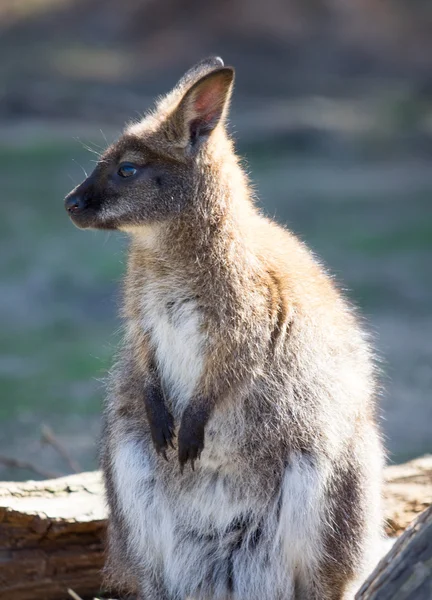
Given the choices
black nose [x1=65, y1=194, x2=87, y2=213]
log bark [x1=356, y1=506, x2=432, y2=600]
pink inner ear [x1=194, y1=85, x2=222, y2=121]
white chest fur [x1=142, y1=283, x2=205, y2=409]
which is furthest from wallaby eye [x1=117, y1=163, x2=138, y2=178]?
log bark [x1=356, y1=506, x2=432, y2=600]

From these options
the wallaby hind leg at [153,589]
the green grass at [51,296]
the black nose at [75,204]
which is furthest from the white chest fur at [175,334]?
the green grass at [51,296]

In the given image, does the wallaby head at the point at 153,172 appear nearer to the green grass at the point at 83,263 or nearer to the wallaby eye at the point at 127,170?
the wallaby eye at the point at 127,170

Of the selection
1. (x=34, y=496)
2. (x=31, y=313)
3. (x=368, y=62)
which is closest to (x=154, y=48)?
(x=368, y=62)

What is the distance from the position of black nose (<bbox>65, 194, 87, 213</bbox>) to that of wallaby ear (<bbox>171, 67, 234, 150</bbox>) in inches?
18.9

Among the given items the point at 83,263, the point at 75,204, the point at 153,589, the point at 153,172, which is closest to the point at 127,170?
the point at 153,172

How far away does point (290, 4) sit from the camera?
73.6 feet

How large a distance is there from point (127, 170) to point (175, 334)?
0.73 m

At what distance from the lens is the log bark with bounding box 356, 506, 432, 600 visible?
3.55 metres

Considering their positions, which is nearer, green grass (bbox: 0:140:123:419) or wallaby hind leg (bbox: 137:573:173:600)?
wallaby hind leg (bbox: 137:573:173:600)

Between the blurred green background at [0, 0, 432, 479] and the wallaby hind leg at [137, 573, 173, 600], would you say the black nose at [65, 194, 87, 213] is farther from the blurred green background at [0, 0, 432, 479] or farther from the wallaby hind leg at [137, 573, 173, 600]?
the wallaby hind leg at [137, 573, 173, 600]

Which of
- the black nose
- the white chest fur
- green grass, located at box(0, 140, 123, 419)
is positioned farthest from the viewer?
green grass, located at box(0, 140, 123, 419)

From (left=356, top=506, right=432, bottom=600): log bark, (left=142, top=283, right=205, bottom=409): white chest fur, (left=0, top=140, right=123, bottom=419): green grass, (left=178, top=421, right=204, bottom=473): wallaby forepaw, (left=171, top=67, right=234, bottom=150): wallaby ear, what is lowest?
(left=356, top=506, right=432, bottom=600): log bark

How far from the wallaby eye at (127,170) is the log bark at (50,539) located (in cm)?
167

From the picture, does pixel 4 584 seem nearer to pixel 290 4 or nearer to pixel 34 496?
pixel 34 496
